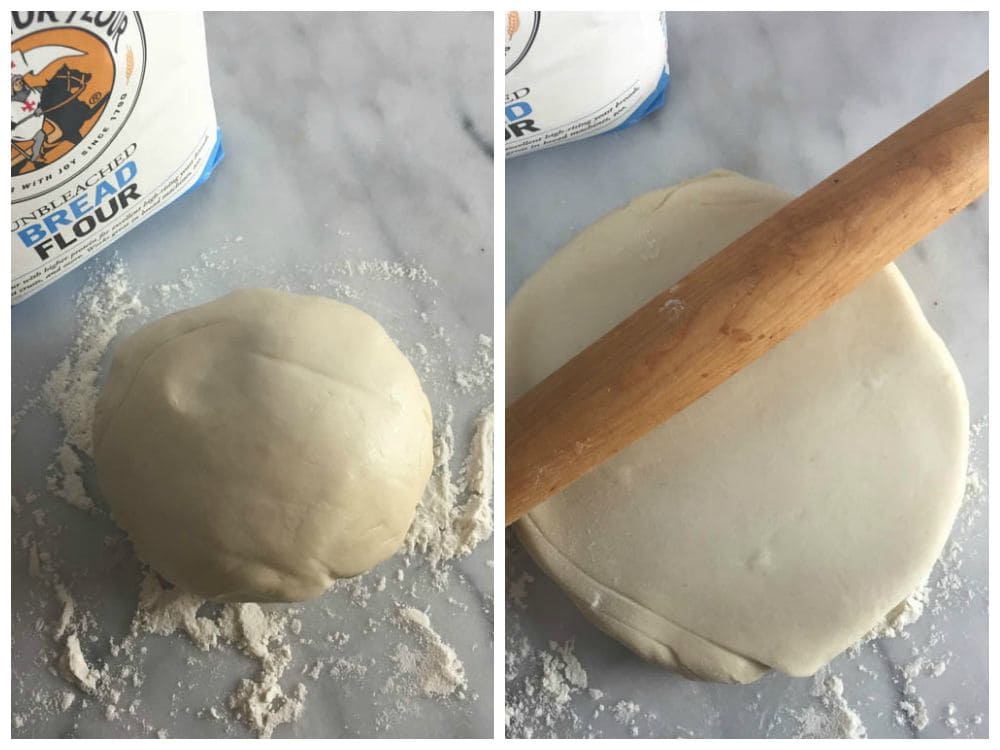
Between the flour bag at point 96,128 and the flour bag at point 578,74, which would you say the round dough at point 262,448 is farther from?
the flour bag at point 578,74

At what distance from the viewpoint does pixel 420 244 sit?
39.1 inches

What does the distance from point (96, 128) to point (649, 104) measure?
2.00ft

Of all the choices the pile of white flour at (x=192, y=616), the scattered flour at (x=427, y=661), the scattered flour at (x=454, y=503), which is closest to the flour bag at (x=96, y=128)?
the pile of white flour at (x=192, y=616)

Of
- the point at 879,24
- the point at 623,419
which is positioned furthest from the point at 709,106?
the point at 623,419

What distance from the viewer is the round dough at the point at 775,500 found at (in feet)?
2.85

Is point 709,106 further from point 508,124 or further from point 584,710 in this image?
point 584,710

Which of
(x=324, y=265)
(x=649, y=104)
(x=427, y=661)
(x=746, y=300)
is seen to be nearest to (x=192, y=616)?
(x=427, y=661)

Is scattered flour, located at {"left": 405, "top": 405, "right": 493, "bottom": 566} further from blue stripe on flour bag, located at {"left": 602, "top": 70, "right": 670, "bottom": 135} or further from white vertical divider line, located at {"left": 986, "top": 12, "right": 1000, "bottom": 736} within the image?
white vertical divider line, located at {"left": 986, "top": 12, "right": 1000, "bottom": 736}

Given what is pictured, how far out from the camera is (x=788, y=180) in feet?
3.39

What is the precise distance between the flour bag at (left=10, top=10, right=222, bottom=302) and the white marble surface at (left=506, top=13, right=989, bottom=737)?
368 mm

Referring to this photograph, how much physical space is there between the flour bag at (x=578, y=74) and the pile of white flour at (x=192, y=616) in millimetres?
306

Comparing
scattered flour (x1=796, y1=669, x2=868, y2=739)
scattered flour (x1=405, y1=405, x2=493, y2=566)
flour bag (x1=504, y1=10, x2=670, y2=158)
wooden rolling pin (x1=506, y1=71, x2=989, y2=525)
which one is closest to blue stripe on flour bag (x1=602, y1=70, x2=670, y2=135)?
flour bag (x1=504, y1=10, x2=670, y2=158)

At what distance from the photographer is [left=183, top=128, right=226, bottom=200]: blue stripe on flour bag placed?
38.0 inches

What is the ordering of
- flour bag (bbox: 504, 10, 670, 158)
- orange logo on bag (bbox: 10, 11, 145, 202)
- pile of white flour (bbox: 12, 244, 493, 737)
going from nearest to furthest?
orange logo on bag (bbox: 10, 11, 145, 202) < flour bag (bbox: 504, 10, 670, 158) < pile of white flour (bbox: 12, 244, 493, 737)
